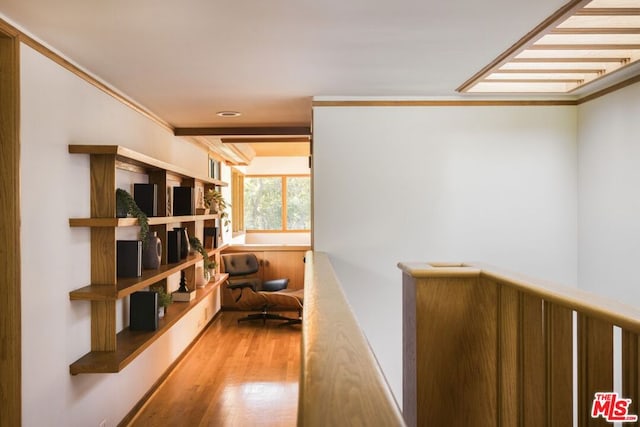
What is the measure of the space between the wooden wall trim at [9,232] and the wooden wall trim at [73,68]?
0.04m

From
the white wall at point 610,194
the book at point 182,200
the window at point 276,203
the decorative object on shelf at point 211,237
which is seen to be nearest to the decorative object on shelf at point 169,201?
the book at point 182,200

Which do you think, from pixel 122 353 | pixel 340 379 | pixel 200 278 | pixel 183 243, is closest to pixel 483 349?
pixel 340 379

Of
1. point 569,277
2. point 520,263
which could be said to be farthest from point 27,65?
point 569,277

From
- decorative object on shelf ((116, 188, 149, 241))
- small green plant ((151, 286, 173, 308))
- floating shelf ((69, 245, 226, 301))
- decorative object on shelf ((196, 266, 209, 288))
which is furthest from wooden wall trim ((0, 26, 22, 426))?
decorative object on shelf ((196, 266, 209, 288))

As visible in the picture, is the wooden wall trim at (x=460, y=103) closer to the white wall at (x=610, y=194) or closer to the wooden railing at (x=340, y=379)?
the white wall at (x=610, y=194)

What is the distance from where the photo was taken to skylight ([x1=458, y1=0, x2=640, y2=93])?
2.11m

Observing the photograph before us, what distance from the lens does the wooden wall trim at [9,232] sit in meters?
2.09

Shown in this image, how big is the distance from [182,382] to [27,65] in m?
2.87

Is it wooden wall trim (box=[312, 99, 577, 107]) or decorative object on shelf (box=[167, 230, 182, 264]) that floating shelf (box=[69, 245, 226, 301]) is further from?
wooden wall trim (box=[312, 99, 577, 107])

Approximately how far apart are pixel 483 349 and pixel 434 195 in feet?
5.85

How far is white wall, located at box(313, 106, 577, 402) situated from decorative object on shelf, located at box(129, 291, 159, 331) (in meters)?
1.26

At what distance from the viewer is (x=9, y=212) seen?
82.7 inches

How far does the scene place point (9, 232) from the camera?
210 cm

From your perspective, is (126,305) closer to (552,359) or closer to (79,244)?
(79,244)
